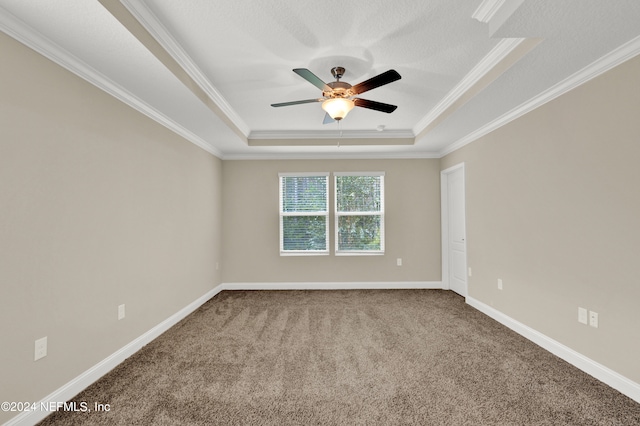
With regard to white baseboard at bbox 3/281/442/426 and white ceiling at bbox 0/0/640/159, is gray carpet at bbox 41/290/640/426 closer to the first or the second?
white baseboard at bbox 3/281/442/426

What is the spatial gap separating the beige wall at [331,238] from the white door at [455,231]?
6.5 inches

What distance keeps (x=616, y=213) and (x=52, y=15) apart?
12.5ft

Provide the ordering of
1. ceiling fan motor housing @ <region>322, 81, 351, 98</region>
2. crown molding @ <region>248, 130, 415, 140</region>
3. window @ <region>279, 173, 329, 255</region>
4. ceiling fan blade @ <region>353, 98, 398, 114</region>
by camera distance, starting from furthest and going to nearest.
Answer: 1. window @ <region>279, 173, 329, 255</region>
2. crown molding @ <region>248, 130, 415, 140</region>
3. ceiling fan blade @ <region>353, 98, 398, 114</region>
4. ceiling fan motor housing @ <region>322, 81, 351, 98</region>

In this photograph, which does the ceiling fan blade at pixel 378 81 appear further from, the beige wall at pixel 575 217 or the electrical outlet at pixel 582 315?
the electrical outlet at pixel 582 315

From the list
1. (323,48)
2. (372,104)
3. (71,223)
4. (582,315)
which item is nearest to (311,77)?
(323,48)

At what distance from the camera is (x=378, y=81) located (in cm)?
228

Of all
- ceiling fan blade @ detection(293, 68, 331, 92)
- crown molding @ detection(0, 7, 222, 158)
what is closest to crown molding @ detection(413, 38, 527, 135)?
ceiling fan blade @ detection(293, 68, 331, 92)

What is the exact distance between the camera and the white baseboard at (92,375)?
1.79 meters

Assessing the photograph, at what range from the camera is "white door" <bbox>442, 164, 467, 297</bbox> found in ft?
15.5

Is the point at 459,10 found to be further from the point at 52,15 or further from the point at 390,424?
the point at 390,424

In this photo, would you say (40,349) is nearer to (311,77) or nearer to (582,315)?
(311,77)

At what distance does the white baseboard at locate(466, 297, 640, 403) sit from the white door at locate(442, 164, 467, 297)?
1.20 m

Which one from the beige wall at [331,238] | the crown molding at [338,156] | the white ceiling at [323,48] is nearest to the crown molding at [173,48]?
the white ceiling at [323,48]

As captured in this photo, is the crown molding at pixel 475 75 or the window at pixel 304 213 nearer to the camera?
the crown molding at pixel 475 75
